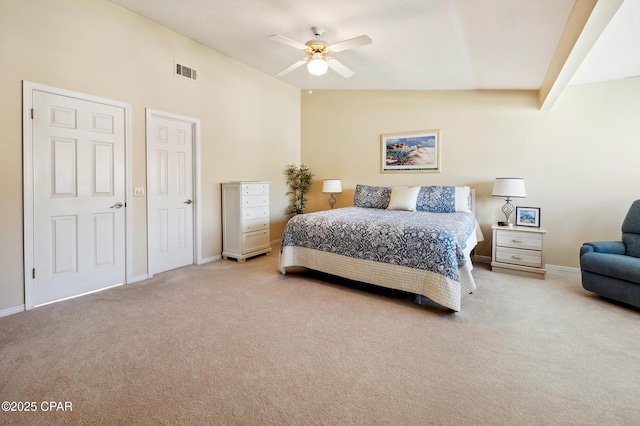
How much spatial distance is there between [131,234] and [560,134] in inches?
226

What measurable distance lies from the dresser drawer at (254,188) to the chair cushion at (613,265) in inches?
163

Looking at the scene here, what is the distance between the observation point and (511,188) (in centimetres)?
391

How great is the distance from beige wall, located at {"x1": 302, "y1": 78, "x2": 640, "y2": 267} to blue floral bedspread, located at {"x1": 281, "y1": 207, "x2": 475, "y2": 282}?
125 centimetres

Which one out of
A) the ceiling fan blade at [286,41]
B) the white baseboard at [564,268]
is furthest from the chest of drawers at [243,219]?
the white baseboard at [564,268]

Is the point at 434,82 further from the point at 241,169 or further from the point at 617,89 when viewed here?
the point at 241,169

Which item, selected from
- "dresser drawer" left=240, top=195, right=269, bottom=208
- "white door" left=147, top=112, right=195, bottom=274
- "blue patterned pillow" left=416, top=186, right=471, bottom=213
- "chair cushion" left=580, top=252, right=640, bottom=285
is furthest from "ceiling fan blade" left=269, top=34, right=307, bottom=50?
"chair cushion" left=580, top=252, right=640, bottom=285

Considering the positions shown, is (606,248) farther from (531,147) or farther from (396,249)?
(396,249)

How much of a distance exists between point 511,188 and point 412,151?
168 centimetres

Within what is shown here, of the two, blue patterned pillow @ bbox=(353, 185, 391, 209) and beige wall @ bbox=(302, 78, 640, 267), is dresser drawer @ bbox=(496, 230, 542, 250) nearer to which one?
beige wall @ bbox=(302, 78, 640, 267)

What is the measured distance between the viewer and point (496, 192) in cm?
402

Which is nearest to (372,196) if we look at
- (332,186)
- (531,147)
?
(332,186)

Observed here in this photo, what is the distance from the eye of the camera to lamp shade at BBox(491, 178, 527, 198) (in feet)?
12.7

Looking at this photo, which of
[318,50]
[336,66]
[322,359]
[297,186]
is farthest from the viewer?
[297,186]

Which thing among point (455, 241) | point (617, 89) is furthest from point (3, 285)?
point (617, 89)
